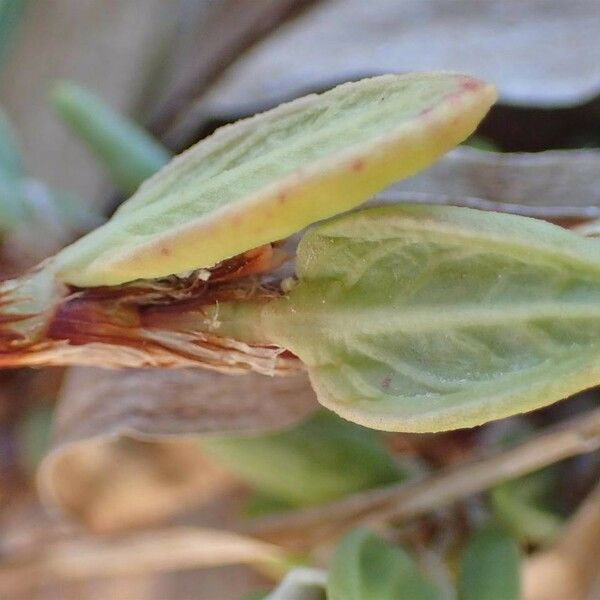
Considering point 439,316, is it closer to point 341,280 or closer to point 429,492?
point 341,280

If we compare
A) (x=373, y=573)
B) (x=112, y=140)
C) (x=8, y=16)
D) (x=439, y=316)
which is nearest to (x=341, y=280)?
(x=439, y=316)

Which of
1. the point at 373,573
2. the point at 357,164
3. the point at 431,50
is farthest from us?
the point at 431,50

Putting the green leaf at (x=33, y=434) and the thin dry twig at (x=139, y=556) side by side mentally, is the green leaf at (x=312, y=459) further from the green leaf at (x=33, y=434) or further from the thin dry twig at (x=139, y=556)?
the green leaf at (x=33, y=434)

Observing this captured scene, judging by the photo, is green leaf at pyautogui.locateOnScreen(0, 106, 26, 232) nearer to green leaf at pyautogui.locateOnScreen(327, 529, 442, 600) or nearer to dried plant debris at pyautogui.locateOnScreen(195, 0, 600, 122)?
dried plant debris at pyautogui.locateOnScreen(195, 0, 600, 122)

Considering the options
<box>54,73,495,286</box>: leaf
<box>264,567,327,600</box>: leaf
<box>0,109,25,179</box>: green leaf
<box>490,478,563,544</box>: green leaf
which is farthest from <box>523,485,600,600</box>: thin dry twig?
<box>0,109,25,179</box>: green leaf

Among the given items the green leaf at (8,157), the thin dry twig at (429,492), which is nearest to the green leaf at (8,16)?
the green leaf at (8,157)

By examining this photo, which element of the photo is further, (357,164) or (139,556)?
(139,556)
